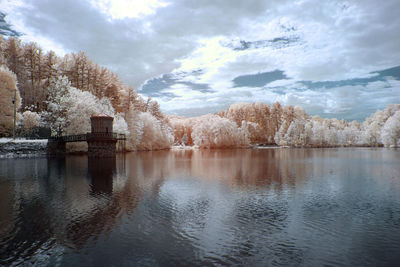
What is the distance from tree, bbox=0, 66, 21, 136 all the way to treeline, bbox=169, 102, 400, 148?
184 ft

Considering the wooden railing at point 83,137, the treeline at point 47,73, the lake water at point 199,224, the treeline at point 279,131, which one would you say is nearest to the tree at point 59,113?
the wooden railing at point 83,137

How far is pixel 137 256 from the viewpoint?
32.8ft

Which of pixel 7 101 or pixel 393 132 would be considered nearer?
pixel 7 101

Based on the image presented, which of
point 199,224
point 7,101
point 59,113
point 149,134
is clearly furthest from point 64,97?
point 199,224

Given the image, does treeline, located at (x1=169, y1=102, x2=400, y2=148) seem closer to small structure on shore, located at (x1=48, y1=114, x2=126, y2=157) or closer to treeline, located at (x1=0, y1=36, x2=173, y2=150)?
treeline, located at (x1=0, y1=36, x2=173, y2=150)

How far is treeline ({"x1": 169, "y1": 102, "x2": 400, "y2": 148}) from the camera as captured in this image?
313 ft

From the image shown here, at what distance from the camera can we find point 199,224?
13234 mm

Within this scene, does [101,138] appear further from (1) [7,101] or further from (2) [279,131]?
(2) [279,131]

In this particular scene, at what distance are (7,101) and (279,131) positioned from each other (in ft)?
323

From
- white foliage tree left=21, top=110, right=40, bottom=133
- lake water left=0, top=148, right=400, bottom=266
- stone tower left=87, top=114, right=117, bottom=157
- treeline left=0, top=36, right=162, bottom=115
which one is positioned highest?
treeline left=0, top=36, right=162, bottom=115

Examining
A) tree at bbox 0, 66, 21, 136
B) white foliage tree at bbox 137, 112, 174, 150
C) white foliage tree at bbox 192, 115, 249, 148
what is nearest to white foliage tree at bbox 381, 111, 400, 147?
white foliage tree at bbox 192, 115, 249, 148

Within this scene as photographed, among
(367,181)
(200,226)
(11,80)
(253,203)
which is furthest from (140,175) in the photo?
(11,80)

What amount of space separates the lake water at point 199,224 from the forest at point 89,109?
38544mm

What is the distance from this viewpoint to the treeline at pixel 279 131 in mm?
95500
